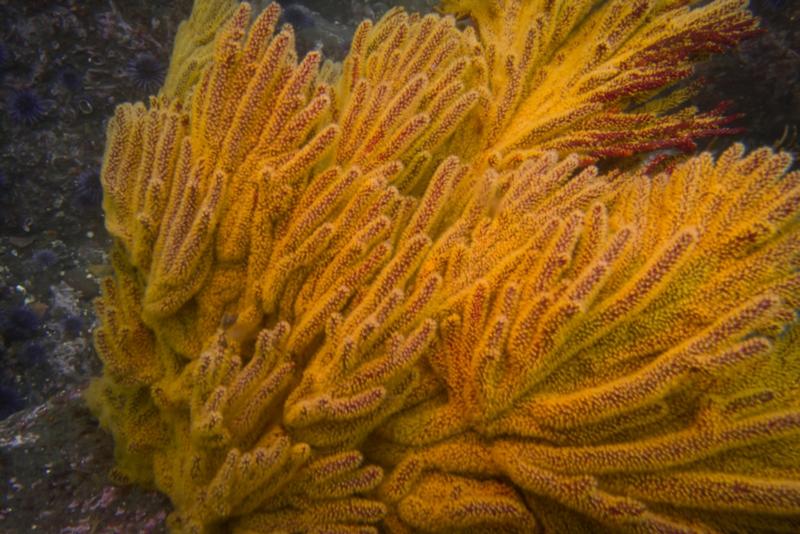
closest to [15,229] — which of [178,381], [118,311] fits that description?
[118,311]

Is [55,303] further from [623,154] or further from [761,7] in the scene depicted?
[761,7]

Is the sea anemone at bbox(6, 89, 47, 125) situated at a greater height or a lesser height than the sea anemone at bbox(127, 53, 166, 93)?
lesser

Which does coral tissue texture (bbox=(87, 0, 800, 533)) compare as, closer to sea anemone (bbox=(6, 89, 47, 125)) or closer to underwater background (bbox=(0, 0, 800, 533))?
underwater background (bbox=(0, 0, 800, 533))

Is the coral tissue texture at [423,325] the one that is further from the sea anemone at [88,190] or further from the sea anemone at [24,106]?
the sea anemone at [24,106]

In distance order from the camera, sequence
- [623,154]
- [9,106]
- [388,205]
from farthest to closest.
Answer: [9,106], [623,154], [388,205]

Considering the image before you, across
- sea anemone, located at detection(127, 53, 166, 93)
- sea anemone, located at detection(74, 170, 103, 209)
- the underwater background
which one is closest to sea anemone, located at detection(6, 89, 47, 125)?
the underwater background

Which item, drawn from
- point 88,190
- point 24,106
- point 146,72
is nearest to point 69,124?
point 24,106

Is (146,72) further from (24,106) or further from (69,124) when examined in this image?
(24,106)
